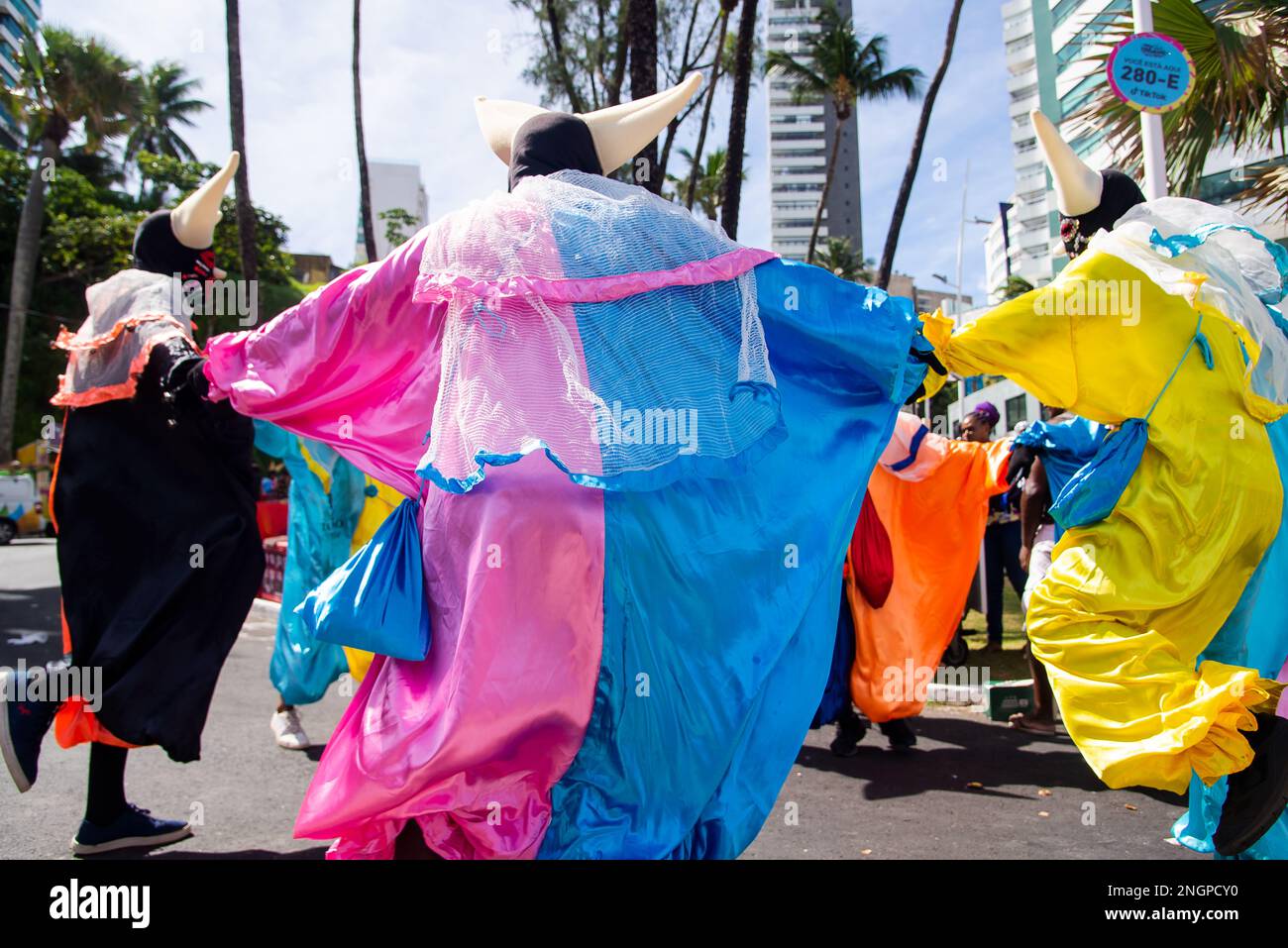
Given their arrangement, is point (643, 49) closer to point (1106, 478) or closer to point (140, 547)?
point (140, 547)

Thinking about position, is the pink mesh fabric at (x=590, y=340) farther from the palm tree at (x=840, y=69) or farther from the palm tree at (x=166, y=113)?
the palm tree at (x=166, y=113)

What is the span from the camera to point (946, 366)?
2.92 m

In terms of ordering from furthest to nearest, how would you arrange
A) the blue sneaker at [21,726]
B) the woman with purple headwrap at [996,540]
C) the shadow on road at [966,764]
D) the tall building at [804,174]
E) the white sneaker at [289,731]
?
the tall building at [804,174], the woman with purple headwrap at [996,540], the white sneaker at [289,731], the shadow on road at [966,764], the blue sneaker at [21,726]

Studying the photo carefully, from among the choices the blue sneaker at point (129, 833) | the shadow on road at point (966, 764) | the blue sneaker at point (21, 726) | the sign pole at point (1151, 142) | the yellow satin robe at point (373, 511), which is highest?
the sign pole at point (1151, 142)

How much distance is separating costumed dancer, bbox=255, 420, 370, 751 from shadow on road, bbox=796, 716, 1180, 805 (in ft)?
7.78

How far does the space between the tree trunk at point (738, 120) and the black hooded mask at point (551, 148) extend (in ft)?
26.6

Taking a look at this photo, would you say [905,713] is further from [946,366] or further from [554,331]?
[554,331]

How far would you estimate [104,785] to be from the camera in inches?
136

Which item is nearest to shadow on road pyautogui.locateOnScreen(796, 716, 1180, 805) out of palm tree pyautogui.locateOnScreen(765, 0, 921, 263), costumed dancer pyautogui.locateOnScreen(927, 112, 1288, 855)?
costumed dancer pyautogui.locateOnScreen(927, 112, 1288, 855)

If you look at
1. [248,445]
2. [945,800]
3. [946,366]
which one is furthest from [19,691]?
[945,800]

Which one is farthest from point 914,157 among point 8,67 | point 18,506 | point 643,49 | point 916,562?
point 8,67

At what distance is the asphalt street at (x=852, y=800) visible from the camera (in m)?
3.61

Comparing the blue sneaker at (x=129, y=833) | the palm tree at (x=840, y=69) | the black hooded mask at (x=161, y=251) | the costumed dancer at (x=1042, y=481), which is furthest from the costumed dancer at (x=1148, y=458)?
the palm tree at (x=840, y=69)

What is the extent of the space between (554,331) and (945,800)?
301 centimetres
